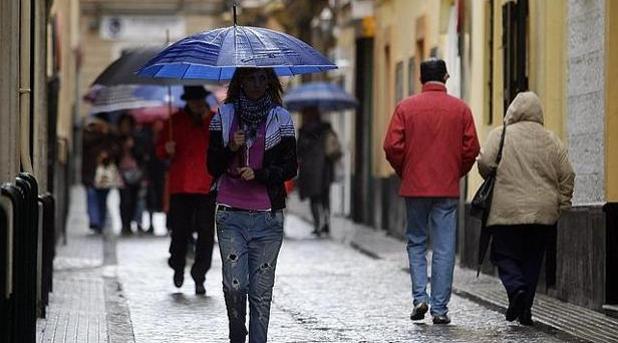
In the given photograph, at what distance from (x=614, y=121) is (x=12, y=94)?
6.04m

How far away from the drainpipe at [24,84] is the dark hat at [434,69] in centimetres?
311

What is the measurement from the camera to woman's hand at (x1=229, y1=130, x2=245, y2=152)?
1081 centimetres

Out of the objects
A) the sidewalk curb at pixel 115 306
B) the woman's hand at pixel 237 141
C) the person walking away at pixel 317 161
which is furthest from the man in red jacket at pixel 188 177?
the person walking away at pixel 317 161

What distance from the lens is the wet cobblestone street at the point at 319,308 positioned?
13266 millimetres

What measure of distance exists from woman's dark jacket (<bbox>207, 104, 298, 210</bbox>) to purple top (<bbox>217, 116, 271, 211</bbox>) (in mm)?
26

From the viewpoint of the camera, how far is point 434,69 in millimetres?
14297

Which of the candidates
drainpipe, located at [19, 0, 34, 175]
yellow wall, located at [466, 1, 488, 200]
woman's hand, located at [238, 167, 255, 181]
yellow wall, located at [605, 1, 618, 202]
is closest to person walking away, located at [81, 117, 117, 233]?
yellow wall, located at [466, 1, 488, 200]

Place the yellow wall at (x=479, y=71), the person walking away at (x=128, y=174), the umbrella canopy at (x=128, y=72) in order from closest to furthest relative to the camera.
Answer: the umbrella canopy at (x=128, y=72) → the yellow wall at (x=479, y=71) → the person walking away at (x=128, y=174)

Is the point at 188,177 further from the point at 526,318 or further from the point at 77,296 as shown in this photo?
the point at 526,318

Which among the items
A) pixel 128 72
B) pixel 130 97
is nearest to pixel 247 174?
pixel 128 72

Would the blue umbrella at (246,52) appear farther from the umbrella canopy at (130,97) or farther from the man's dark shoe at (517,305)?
the umbrella canopy at (130,97)

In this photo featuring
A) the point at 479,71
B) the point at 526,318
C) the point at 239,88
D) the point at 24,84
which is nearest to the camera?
the point at 239,88

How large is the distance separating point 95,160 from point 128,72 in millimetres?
10037

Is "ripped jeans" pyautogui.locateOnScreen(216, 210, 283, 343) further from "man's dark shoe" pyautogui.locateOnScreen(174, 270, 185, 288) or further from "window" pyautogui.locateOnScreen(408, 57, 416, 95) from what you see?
"window" pyautogui.locateOnScreen(408, 57, 416, 95)
